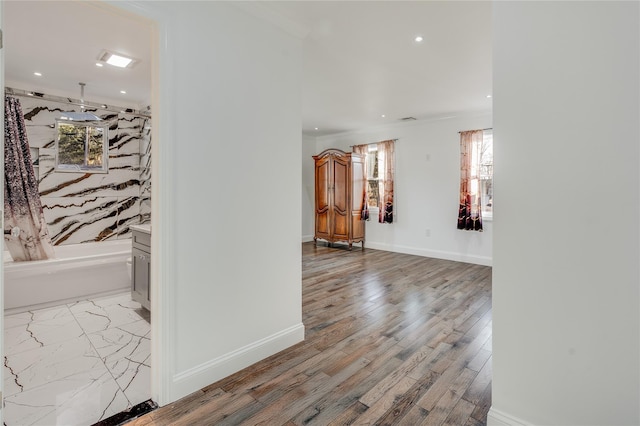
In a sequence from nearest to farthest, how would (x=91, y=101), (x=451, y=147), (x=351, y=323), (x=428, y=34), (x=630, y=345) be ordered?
(x=630, y=345) → (x=428, y=34) → (x=351, y=323) → (x=91, y=101) → (x=451, y=147)

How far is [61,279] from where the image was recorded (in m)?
3.27

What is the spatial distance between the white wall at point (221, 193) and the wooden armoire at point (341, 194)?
12.8 feet

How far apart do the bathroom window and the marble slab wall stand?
64 mm

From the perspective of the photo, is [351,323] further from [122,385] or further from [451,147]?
[451,147]

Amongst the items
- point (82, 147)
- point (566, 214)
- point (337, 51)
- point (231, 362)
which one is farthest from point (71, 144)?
point (566, 214)

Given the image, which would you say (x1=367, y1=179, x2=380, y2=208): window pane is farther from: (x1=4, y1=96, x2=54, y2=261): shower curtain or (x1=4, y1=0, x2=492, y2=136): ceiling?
(x1=4, y1=96, x2=54, y2=261): shower curtain

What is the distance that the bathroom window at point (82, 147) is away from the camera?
13.9 feet

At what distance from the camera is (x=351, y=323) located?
110 inches

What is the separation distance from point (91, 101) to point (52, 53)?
1.53 meters

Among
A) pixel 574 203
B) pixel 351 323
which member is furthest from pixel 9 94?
pixel 574 203

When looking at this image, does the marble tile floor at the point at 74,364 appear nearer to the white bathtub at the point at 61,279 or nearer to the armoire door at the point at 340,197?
the white bathtub at the point at 61,279

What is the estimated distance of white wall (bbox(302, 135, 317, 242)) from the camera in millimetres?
7352

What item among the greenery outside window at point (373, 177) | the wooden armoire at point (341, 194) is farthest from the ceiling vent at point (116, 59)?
the greenery outside window at point (373, 177)

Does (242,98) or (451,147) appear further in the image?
(451,147)
